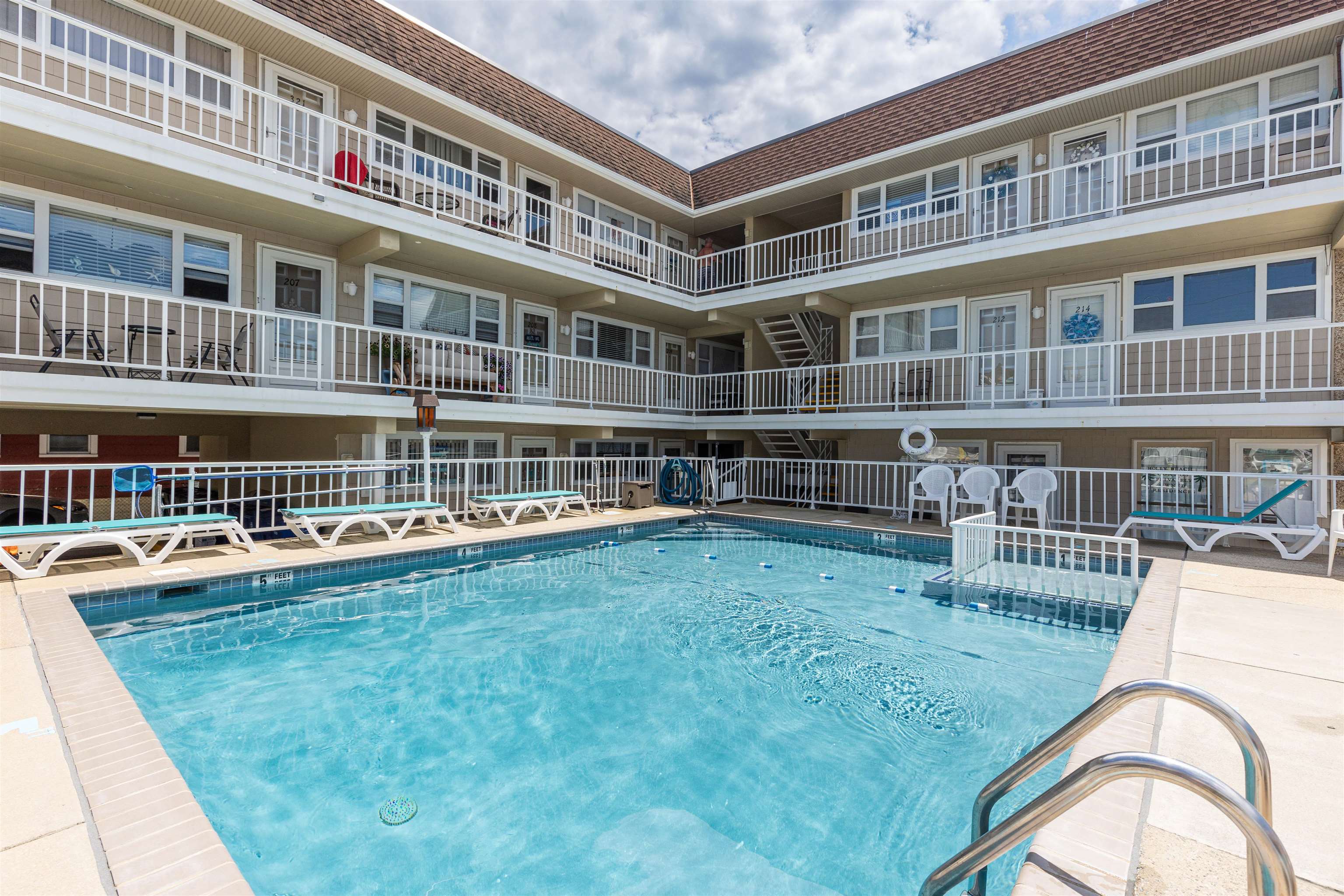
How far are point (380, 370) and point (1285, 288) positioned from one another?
15263 mm

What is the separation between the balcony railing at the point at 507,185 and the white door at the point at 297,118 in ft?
0.12

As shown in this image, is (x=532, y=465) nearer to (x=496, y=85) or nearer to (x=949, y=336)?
(x=496, y=85)

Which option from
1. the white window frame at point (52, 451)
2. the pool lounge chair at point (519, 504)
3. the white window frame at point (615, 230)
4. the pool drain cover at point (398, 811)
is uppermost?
the white window frame at point (615, 230)

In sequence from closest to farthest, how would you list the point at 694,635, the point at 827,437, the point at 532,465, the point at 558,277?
the point at 694,635 → the point at 558,277 → the point at 532,465 → the point at 827,437

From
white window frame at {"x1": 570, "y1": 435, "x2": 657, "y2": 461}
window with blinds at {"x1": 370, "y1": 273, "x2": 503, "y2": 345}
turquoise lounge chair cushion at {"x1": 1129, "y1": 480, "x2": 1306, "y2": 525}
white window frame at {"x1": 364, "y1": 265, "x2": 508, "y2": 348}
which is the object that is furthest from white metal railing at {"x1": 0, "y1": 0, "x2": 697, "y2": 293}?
turquoise lounge chair cushion at {"x1": 1129, "y1": 480, "x2": 1306, "y2": 525}

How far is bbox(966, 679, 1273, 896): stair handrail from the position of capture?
1.76 m

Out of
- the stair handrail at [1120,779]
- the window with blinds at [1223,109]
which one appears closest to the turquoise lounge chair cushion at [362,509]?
the stair handrail at [1120,779]

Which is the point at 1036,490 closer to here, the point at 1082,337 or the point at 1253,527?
the point at 1253,527

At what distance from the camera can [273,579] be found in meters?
6.87

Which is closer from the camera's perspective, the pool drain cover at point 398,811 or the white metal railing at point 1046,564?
the pool drain cover at point 398,811

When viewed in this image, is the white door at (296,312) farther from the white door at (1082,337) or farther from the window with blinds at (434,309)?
the white door at (1082,337)

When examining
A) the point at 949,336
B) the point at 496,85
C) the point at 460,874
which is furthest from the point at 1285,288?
the point at 496,85

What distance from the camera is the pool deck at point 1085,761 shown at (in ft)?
7.06

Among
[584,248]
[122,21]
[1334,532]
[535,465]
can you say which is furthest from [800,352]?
[122,21]
